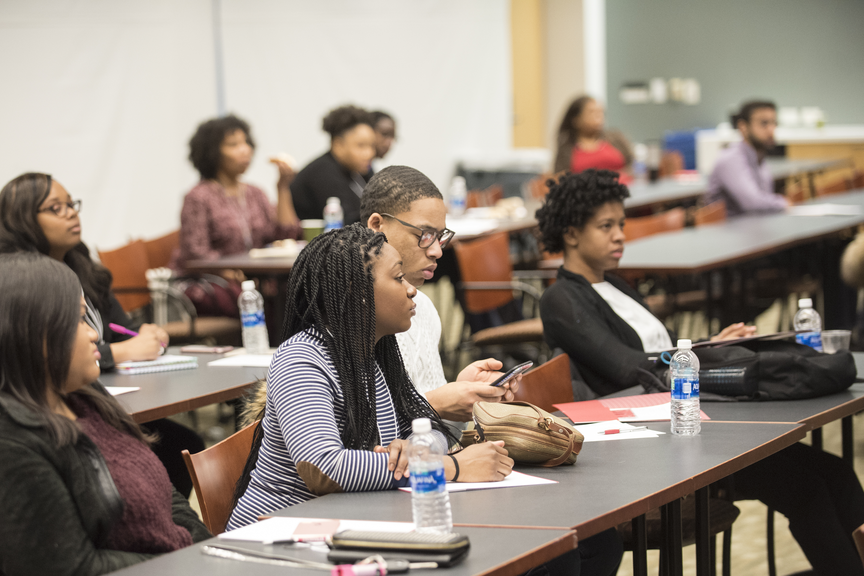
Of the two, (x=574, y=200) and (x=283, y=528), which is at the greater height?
(x=574, y=200)

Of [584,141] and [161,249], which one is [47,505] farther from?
[584,141]

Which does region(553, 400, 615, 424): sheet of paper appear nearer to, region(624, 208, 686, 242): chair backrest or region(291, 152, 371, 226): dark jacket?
region(291, 152, 371, 226): dark jacket

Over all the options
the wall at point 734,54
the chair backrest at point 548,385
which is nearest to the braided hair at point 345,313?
the chair backrest at point 548,385

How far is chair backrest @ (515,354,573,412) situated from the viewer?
106 inches

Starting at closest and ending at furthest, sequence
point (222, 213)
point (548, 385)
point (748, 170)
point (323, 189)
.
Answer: point (548, 385) < point (222, 213) < point (323, 189) < point (748, 170)

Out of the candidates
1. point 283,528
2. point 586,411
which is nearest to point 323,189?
point 586,411

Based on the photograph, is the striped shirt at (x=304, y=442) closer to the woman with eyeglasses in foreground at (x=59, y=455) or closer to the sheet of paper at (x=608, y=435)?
the woman with eyeglasses in foreground at (x=59, y=455)

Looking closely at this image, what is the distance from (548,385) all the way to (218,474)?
41.3 inches

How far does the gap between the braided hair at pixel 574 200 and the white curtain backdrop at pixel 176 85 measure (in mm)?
4118

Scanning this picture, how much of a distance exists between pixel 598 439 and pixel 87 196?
5236mm

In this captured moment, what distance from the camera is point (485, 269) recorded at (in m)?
5.16

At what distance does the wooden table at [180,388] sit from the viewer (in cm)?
277

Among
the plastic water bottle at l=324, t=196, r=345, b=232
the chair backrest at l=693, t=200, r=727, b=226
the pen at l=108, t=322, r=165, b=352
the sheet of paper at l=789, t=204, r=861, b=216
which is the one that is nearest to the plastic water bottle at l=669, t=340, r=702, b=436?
the pen at l=108, t=322, r=165, b=352

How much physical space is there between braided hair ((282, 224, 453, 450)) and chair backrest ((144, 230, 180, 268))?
3.63 meters
